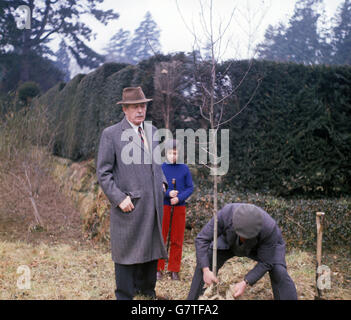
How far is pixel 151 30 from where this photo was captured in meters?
40.4

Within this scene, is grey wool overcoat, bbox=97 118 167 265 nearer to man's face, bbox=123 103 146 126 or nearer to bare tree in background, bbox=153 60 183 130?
man's face, bbox=123 103 146 126

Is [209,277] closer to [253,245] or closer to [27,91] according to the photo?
[253,245]

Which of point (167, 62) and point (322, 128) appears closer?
point (322, 128)

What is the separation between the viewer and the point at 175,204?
4.10 metres

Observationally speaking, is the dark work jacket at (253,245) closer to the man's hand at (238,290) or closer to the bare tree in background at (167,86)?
the man's hand at (238,290)

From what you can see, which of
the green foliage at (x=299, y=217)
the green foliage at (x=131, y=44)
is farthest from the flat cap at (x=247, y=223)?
the green foliage at (x=131, y=44)

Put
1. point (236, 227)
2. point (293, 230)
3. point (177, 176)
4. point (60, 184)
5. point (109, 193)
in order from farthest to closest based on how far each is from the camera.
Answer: point (60, 184), point (293, 230), point (177, 176), point (109, 193), point (236, 227)

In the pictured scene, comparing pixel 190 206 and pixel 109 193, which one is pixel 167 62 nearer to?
pixel 190 206

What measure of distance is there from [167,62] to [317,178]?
3.55m

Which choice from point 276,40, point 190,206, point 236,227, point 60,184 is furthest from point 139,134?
point 276,40

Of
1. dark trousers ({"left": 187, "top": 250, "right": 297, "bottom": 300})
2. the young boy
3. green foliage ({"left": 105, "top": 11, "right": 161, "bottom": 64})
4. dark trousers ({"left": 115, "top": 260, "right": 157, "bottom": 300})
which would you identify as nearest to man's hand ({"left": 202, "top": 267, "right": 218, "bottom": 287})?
dark trousers ({"left": 187, "top": 250, "right": 297, "bottom": 300})

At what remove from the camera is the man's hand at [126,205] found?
3096mm

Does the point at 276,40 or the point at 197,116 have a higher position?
the point at 276,40

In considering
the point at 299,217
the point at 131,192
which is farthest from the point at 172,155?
the point at 299,217
